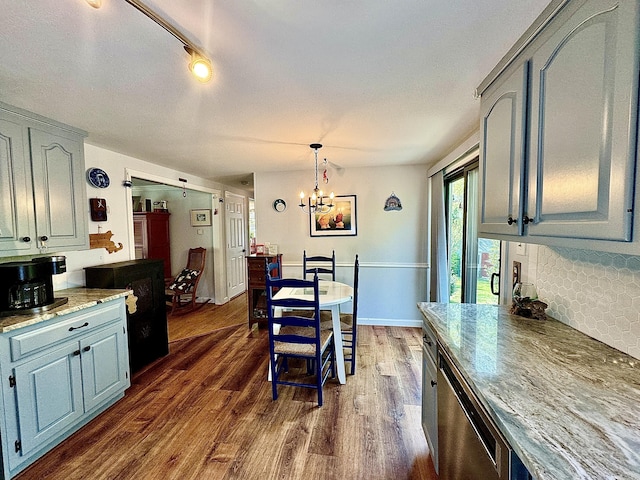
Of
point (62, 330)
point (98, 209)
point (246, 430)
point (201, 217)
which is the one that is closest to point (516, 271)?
point (246, 430)

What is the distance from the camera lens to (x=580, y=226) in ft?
2.88

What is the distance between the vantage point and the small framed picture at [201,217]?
5168 millimetres

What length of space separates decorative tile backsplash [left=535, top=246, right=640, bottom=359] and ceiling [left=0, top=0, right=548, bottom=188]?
3.54 feet

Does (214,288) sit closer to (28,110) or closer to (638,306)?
(28,110)

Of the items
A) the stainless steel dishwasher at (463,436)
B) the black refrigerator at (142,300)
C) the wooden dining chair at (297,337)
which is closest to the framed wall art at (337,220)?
the wooden dining chair at (297,337)

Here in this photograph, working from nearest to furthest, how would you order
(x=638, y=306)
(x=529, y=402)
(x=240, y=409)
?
(x=529, y=402) → (x=638, y=306) → (x=240, y=409)

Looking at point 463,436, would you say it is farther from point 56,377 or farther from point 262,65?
point 56,377

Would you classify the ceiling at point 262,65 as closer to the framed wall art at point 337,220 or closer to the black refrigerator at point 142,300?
the black refrigerator at point 142,300

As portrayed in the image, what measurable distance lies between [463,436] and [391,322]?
3020mm

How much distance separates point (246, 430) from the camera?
2029mm

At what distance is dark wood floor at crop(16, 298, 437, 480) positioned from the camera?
67.1 inches

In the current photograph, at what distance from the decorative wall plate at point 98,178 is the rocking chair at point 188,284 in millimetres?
2285

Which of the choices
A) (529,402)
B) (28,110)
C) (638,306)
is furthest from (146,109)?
(638,306)

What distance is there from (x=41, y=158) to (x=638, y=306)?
354 cm
